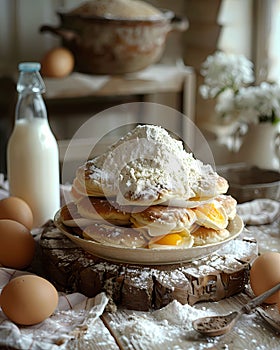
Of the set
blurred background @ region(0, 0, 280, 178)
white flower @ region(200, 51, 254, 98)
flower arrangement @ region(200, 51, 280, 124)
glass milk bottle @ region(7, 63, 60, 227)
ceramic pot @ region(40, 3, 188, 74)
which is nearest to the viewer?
glass milk bottle @ region(7, 63, 60, 227)

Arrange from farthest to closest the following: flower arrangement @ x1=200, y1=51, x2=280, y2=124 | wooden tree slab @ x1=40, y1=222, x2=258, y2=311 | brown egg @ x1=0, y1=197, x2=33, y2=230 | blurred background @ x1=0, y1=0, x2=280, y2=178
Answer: blurred background @ x1=0, y1=0, x2=280, y2=178 < flower arrangement @ x1=200, y1=51, x2=280, y2=124 < brown egg @ x1=0, y1=197, x2=33, y2=230 < wooden tree slab @ x1=40, y1=222, x2=258, y2=311

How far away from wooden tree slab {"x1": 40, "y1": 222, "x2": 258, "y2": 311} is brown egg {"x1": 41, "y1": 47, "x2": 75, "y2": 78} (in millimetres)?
1465

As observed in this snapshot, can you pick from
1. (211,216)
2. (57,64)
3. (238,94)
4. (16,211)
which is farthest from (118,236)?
(57,64)

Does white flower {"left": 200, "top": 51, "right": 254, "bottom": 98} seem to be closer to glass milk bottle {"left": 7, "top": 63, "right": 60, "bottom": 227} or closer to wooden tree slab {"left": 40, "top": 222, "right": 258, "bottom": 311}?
glass milk bottle {"left": 7, "top": 63, "right": 60, "bottom": 227}

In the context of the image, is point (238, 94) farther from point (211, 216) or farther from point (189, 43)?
point (189, 43)

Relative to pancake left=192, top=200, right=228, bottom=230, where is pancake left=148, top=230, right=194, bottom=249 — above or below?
below

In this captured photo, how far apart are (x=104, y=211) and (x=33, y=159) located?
1.15ft

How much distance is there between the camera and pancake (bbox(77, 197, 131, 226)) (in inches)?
39.9

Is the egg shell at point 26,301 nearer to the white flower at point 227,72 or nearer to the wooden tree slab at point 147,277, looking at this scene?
the wooden tree slab at point 147,277

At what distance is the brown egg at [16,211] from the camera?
3.92 feet

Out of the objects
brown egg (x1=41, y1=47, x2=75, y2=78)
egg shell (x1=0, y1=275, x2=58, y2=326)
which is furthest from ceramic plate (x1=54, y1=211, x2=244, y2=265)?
brown egg (x1=41, y1=47, x2=75, y2=78)

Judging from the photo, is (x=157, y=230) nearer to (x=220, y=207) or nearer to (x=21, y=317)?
(x=220, y=207)

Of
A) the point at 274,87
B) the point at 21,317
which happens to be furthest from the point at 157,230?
the point at 274,87

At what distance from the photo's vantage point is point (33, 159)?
1311 millimetres
